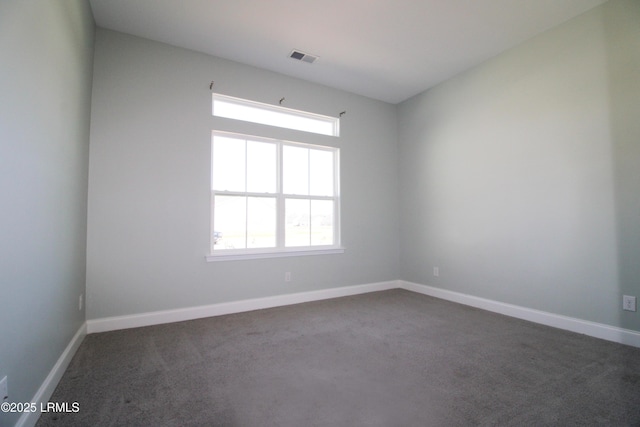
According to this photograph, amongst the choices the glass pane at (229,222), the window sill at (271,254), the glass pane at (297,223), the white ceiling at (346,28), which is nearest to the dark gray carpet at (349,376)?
the window sill at (271,254)

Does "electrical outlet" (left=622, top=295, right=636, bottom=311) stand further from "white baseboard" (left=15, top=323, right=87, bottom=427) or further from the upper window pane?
"white baseboard" (left=15, top=323, right=87, bottom=427)

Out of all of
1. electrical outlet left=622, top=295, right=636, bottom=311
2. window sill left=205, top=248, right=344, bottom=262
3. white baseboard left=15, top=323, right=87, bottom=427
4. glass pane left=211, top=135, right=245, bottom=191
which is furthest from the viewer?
glass pane left=211, top=135, right=245, bottom=191

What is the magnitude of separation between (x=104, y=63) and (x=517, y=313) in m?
5.03

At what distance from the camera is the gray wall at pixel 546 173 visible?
2596 mm

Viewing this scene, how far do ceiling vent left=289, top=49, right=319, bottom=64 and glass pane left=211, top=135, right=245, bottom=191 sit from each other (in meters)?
1.17

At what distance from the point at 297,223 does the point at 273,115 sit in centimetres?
146

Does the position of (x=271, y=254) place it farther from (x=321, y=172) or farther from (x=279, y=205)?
(x=321, y=172)

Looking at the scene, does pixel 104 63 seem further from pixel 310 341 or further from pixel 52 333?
pixel 310 341

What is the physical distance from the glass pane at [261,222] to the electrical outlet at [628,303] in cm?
347

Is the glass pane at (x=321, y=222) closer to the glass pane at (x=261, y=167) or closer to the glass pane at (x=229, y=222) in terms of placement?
the glass pane at (x=261, y=167)

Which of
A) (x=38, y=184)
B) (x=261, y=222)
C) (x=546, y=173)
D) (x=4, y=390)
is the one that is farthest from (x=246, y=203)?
(x=546, y=173)

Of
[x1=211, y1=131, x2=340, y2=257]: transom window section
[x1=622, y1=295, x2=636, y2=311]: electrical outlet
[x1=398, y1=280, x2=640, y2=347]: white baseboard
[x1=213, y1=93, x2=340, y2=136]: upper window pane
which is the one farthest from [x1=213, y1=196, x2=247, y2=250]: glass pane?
[x1=622, y1=295, x2=636, y2=311]: electrical outlet

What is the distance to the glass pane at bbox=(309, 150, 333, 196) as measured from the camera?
419 centimetres

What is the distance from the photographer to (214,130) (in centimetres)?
346
